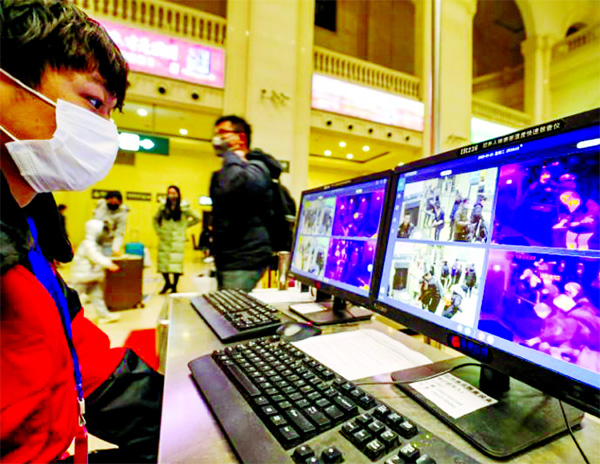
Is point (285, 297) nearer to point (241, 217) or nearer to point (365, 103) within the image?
point (241, 217)

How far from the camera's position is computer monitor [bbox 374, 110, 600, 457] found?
374 millimetres

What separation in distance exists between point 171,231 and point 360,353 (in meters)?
3.80

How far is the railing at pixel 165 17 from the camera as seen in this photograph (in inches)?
163

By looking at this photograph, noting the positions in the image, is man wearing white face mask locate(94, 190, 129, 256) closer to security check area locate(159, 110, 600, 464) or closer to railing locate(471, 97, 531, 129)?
security check area locate(159, 110, 600, 464)

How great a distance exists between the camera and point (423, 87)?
20.2 feet

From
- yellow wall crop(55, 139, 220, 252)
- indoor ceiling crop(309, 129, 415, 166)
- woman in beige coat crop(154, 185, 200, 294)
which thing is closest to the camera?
woman in beige coat crop(154, 185, 200, 294)

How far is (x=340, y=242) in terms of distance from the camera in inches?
36.9

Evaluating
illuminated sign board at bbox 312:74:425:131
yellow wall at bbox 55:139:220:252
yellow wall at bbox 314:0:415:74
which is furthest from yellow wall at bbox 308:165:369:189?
illuminated sign board at bbox 312:74:425:131

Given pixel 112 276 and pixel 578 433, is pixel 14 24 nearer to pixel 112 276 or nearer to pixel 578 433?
pixel 578 433

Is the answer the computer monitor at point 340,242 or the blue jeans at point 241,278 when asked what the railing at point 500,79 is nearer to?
the blue jeans at point 241,278

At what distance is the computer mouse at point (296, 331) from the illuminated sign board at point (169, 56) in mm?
4527

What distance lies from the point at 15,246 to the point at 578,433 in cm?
77

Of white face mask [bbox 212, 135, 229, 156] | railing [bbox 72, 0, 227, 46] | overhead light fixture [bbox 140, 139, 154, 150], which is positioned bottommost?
white face mask [bbox 212, 135, 229, 156]

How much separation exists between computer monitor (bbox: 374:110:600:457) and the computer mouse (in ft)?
0.89
